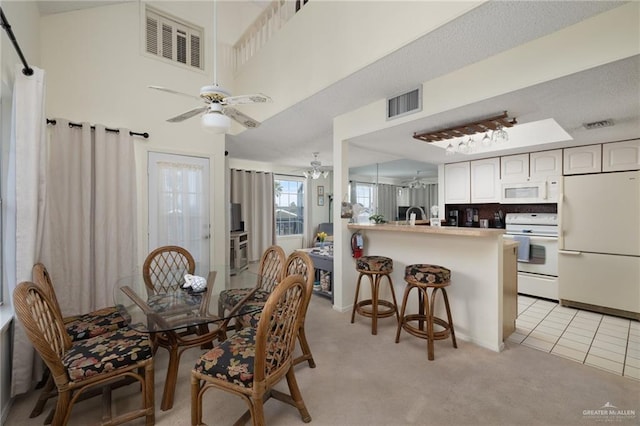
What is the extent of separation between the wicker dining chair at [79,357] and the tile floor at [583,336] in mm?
3164

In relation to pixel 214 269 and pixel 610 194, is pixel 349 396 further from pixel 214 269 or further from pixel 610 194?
pixel 610 194

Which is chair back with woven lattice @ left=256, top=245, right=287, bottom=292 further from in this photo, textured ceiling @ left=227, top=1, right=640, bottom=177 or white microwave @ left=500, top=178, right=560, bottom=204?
white microwave @ left=500, top=178, right=560, bottom=204

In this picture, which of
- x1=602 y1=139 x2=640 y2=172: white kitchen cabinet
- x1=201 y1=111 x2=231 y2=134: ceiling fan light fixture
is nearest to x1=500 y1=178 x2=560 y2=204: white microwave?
x1=602 y1=139 x2=640 y2=172: white kitchen cabinet

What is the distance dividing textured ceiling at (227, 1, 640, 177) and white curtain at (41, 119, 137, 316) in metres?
1.79

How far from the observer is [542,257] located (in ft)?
12.4

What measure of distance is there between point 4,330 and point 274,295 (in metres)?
1.81

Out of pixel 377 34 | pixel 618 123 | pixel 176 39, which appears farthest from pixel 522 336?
pixel 176 39

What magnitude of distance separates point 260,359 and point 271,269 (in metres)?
1.42

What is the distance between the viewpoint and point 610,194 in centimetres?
320

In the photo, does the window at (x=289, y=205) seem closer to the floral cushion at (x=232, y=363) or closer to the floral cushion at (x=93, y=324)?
the floral cushion at (x=93, y=324)

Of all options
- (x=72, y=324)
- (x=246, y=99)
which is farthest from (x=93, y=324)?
(x=246, y=99)

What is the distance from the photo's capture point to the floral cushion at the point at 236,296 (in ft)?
7.33

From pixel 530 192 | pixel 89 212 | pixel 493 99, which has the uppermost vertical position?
pixel 493 99

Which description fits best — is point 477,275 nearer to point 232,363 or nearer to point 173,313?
point 232,363
